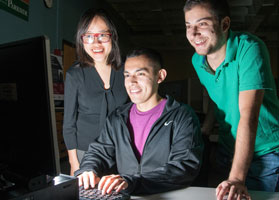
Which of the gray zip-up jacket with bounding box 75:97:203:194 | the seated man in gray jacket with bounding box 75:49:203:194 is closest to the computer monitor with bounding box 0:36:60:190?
the seated man in gray jacket with bounding box 75:49:203:194

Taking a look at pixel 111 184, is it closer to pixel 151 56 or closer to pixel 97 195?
pixel 97 195

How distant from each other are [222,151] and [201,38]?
0.58 metres

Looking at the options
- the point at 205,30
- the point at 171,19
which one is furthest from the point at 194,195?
the point at 171,19

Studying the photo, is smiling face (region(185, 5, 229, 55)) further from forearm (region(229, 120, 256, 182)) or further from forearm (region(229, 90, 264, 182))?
forearm (region(229, 120, 256, 182))

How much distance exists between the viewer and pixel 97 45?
139 cm

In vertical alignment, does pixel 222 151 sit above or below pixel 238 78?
below

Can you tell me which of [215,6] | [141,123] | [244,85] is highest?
[215,6]

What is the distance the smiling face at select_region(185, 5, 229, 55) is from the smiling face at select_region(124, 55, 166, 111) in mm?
266

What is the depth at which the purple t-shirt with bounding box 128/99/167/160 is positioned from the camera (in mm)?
1226

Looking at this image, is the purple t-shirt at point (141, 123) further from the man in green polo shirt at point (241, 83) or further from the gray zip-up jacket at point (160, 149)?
the man in green polo shirt at point (241, 83)

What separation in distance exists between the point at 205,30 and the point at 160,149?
1.87ft

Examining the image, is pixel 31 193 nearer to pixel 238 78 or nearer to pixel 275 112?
pixel 238 78

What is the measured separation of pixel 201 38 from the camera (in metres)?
1.22

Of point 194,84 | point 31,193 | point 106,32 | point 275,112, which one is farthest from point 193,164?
point 194,84
